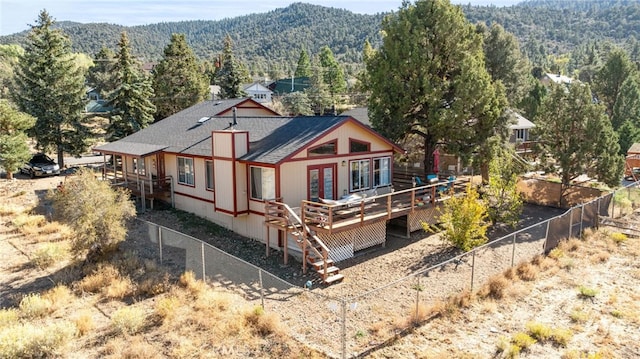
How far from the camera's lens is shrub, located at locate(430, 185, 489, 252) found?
16719 millimetres

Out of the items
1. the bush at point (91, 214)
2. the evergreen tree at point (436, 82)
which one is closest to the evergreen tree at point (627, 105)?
the evergreen tree at point (436, 82)

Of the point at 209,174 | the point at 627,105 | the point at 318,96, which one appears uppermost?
the point at 318,96

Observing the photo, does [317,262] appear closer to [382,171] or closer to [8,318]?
[382,171]

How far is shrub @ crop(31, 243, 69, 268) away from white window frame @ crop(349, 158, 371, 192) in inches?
448

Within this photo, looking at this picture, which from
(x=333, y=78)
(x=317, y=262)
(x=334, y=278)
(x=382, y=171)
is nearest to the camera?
(x=334, y=278)

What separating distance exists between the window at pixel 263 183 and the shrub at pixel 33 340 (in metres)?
8.41

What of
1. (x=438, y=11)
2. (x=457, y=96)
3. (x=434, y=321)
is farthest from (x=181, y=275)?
(x=438, y=11)

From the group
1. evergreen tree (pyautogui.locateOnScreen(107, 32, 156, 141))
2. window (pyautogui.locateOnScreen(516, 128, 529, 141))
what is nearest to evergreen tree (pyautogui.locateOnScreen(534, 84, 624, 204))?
window (pyautogui.locateOnScreen(516, 128, 529, 141))

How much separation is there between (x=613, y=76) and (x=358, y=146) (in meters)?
41.4

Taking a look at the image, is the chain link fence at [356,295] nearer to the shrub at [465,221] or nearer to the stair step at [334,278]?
the shrub at [465,221]

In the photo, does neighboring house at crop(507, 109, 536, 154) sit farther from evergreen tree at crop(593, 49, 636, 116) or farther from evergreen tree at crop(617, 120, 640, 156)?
evergreen tree at crop(593, 49, 636, 116)

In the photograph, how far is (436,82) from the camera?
73.6ft

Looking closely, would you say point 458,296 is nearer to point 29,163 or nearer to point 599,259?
point 599,259

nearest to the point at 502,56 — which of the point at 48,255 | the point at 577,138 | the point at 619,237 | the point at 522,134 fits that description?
the point at 522,134
